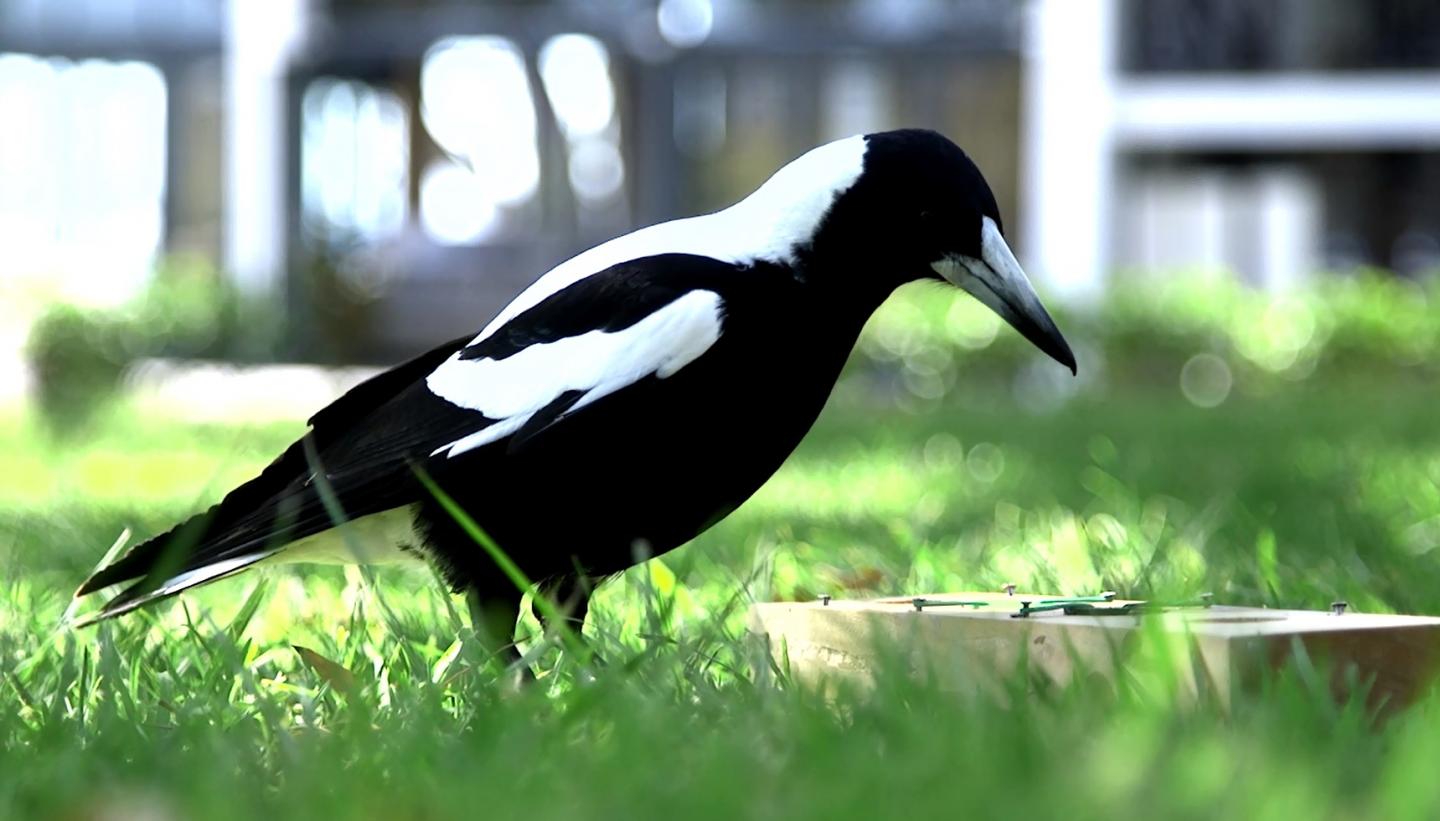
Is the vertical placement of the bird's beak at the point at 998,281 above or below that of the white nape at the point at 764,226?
below

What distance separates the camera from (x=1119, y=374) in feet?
44.8

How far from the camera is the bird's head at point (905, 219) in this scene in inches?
109

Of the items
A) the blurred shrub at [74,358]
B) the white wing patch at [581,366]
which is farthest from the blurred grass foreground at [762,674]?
the blurred shrub at [74,358]

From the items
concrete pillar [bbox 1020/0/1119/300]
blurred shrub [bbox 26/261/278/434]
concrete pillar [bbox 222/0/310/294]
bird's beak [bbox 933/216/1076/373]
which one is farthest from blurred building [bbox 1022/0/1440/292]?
bird's beak [bbox 933/216/1076/373]

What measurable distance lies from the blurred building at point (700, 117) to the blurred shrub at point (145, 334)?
A: 676mm

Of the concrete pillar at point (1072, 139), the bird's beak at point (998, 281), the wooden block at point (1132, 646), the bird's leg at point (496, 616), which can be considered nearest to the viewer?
the wooden block at point (1132, 646)

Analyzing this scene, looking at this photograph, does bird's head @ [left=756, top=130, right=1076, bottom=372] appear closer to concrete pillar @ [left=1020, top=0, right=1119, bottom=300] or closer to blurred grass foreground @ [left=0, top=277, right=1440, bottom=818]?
blurred grass foreground @ [left=0, top=277, right=1440, bottom=818]

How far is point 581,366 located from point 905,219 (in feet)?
1.65

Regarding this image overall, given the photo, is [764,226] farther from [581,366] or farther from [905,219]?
[581,366]

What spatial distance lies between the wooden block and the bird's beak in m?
0.58

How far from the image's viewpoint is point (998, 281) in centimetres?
289

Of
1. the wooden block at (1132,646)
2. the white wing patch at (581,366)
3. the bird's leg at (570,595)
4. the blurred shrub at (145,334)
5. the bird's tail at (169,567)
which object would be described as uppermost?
the white wing patch at (581,366)

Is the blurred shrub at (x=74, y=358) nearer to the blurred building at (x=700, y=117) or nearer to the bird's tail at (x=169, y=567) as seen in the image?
the blurred building at (x=700, y=117)

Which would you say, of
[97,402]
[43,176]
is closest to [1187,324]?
[97,402]
